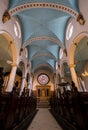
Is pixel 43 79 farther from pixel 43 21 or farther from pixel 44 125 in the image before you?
pixel 44 125

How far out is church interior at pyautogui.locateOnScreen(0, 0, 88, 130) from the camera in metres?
2.59

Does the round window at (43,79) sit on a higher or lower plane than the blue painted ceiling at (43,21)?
lower

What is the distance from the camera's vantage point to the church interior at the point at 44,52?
2590 mm

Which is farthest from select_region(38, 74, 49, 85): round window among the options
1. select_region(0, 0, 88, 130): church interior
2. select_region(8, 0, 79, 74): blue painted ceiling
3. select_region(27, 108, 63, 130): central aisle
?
select_region(27, 108, 63, 130): central aisle

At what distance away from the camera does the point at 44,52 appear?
49.2ft

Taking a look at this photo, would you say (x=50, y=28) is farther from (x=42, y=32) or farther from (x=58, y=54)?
(x=58, y=54)

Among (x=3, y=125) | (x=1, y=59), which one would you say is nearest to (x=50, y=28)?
(x=1, y=59)

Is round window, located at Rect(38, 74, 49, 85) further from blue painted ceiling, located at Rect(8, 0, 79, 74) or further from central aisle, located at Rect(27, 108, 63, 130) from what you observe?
central aisle, located at Rect(27, 108, 63, 130)

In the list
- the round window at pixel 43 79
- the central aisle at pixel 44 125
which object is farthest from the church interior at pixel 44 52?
the round window at pixel 43 79

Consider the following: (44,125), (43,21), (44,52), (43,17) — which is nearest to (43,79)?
(44,52)

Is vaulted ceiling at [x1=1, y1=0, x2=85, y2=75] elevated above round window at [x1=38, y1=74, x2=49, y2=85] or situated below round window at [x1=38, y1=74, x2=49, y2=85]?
above

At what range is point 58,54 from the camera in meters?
14.5

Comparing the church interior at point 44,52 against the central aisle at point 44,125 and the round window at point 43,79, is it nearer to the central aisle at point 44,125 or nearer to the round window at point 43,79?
the central aisle at point 44,125

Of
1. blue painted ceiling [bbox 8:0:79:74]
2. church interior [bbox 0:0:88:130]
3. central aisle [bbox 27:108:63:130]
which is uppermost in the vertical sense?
blue painted ceiling [bbox 8:0:79:74]
